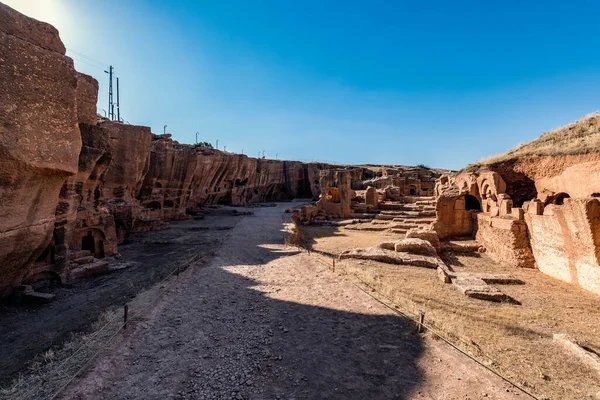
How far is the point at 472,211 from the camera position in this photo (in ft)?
49.9

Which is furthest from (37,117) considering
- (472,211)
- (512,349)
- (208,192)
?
(208,192)

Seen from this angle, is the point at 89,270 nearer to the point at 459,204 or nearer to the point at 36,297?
the point at 36,297

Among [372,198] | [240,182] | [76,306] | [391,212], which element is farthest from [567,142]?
[240,182]

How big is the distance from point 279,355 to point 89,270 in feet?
28.6

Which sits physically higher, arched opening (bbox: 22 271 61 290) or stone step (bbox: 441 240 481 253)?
stone step (bbox: 441 240 481 253)

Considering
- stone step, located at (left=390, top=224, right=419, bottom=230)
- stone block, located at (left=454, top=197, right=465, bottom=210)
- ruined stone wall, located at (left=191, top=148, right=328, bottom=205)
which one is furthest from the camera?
ruined stone wall, located at (left=191, top=148, right=328, bottom=205)

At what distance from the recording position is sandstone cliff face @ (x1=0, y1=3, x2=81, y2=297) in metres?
5.85

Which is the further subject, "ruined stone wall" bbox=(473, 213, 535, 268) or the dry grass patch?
the dry grass patch

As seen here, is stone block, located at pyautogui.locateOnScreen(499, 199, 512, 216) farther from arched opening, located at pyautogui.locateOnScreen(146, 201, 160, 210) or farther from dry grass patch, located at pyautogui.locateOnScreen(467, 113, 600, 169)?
arched opening, located at pyautogui.locateOnScreen(146, 201, 160, 210)

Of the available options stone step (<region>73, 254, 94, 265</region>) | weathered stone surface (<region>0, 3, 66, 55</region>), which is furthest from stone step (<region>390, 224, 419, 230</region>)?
weathered stone surface (<region>0, 3, 66, 55</region>)

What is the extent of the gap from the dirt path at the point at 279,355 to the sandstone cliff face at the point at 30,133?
4.03 m

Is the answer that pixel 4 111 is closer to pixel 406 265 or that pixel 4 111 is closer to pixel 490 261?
pixel 406 265

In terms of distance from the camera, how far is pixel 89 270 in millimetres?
9820

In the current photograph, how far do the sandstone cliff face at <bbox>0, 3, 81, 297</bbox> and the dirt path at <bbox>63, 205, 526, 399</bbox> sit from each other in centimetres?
403
